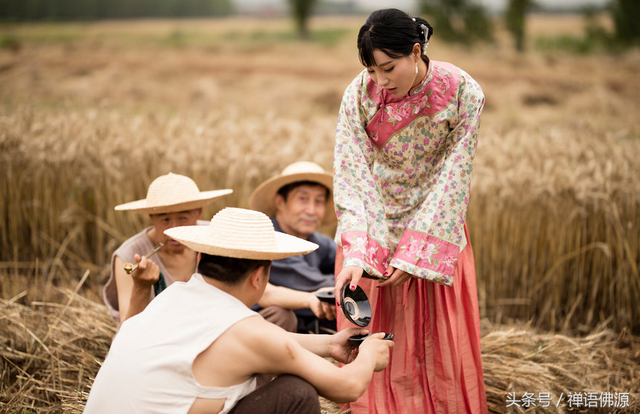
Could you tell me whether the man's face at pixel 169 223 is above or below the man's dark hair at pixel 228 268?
below

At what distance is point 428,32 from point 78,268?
12.3 ft

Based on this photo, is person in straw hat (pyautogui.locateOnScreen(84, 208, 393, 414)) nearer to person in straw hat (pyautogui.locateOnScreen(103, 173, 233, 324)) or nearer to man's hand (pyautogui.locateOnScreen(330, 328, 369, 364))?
man's hand (pyautogui.locateOnScreen(330, 328, 369, 364))

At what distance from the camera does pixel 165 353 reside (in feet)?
6.19

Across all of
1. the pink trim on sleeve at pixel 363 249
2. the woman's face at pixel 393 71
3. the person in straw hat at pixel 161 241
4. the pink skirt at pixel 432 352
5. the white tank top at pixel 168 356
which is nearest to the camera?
the white tank top at pixel 168 356

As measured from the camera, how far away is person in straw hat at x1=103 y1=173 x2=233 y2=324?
2928 mm

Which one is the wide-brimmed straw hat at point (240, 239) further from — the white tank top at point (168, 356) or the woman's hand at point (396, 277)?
the woman's hand at point (396, 277)

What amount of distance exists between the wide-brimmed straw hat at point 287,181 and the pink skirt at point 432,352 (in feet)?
3.08

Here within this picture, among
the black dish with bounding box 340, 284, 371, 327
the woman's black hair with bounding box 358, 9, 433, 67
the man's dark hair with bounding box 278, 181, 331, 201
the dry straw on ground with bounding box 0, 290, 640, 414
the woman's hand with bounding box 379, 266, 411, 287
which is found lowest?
the dry straw on ground with bounding box 0, 290, 640, 414

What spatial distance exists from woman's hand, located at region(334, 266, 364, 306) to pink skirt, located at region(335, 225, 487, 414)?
12.1 inches

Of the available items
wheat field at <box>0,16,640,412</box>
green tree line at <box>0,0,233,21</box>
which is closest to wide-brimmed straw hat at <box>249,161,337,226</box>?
wheat field at <box>0,16,640,412</box>

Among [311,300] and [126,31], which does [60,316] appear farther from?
[126,31]

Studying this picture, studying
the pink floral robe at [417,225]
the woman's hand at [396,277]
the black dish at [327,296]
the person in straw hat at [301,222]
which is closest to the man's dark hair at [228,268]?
the pink floral robe at [417,225]

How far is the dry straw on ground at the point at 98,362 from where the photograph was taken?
3.01 meters

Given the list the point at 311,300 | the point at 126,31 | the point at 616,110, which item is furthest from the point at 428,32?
the point at 126,31
